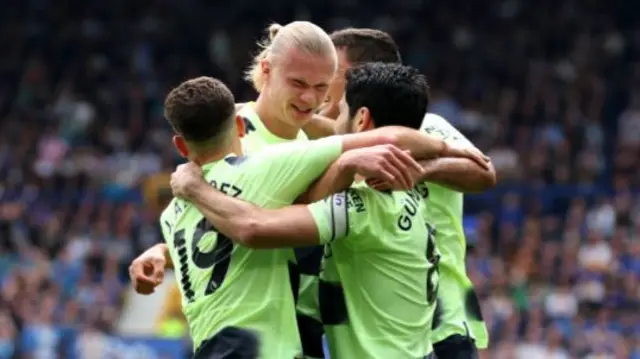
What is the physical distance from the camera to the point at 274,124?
5609 millimetres

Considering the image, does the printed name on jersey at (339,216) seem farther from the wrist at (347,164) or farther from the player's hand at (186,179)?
the player's hand at (186,179)

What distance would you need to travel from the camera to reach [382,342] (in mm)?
4957

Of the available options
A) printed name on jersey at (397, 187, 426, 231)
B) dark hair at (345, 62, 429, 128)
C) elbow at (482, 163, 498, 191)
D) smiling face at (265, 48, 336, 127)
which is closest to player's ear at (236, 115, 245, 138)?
smiling face at (265, 48, 336, 127)

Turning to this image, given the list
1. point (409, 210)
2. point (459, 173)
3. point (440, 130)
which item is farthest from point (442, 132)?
point (409, 210)

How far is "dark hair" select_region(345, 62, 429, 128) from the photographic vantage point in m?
5.04

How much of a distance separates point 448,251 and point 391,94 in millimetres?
988

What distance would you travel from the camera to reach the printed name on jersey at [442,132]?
572 centimetres

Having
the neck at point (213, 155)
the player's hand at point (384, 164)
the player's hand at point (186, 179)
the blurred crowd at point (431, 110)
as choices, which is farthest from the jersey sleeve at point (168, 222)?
the blurred crowd at point (431, 110)

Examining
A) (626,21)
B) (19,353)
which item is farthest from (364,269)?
(626,21)

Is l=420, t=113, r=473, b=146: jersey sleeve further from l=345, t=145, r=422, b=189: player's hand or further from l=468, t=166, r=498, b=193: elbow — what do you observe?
l=345, t=145, r=422, b=189: player's hand

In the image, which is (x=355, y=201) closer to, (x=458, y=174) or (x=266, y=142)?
(x=458, y=174)

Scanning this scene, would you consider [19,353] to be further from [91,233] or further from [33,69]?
[33,69]

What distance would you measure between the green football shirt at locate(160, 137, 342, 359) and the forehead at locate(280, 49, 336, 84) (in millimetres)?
391

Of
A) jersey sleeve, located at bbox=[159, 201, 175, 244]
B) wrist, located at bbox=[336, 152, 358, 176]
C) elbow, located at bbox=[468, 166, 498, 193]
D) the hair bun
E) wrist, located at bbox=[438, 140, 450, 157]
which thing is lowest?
jersey sleeve, located at bbox=[159, 201, 175, 244]
